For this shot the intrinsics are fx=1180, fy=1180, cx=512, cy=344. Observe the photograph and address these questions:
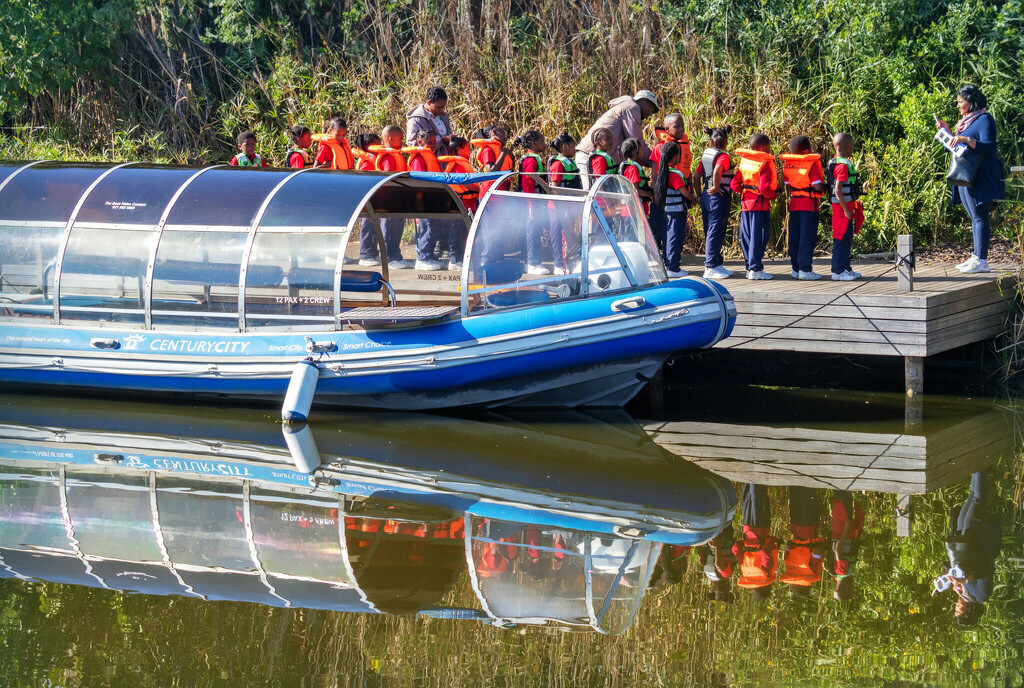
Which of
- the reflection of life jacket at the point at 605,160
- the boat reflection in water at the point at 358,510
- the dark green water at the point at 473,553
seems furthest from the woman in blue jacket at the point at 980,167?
the boat reflection in water at the point at 358,510

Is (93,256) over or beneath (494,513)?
over

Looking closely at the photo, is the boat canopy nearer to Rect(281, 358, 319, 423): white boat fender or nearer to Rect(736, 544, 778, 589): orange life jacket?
Rect(281, 358, 319, 423): white boat fender

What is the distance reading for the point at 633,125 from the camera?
39.1ft

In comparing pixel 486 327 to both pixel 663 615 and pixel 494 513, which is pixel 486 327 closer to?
pixel 494 513

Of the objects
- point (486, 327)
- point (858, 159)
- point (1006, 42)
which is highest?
point (1006, 42)

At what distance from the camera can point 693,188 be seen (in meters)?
11.6

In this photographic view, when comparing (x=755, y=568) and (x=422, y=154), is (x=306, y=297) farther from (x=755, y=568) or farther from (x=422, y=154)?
(x=755, y=568)

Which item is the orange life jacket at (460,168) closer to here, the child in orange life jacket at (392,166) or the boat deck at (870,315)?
the child in orange life jacket at (392,166)

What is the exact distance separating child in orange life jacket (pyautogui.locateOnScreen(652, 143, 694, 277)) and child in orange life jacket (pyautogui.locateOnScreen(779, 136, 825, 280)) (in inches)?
38.5

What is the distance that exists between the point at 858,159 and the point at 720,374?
12.3ft

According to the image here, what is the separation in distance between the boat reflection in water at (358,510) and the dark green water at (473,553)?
0.02m

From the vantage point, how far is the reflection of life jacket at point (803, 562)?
20.7ft

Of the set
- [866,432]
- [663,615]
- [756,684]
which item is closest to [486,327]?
[866,432]

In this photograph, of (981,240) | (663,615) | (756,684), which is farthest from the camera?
(981,240)
